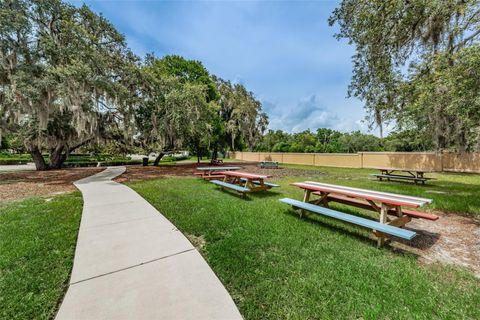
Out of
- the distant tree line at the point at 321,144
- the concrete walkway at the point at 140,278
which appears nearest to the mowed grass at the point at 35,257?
the concrete walkway at the point at 140,278

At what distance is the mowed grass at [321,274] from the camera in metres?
1.89

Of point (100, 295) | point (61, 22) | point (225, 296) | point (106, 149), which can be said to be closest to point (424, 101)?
point (225, 296)

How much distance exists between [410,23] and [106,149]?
1824cm

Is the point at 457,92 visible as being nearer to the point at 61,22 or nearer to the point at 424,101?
the point at 424,101

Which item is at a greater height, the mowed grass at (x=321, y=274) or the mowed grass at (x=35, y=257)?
the mowed grass at (x=35, y=257)

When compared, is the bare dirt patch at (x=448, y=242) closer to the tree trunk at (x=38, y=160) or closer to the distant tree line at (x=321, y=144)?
the tree trunk at (x=38, y=160)

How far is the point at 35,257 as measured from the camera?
269 cm

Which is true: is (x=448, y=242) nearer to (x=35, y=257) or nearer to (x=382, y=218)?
(x=382, y=218)

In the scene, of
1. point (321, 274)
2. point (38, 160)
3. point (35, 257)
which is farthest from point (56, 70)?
point (321, 274)

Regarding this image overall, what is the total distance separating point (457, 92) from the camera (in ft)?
15.0

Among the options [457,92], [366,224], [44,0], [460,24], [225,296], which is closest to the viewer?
[225,296]

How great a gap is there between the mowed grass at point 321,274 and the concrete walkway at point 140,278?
0.24m

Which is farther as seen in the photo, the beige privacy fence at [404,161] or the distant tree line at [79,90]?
the beige privacy fence at [404,161]

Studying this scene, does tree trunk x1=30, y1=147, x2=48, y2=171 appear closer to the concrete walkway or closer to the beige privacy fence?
the concrete walkway
